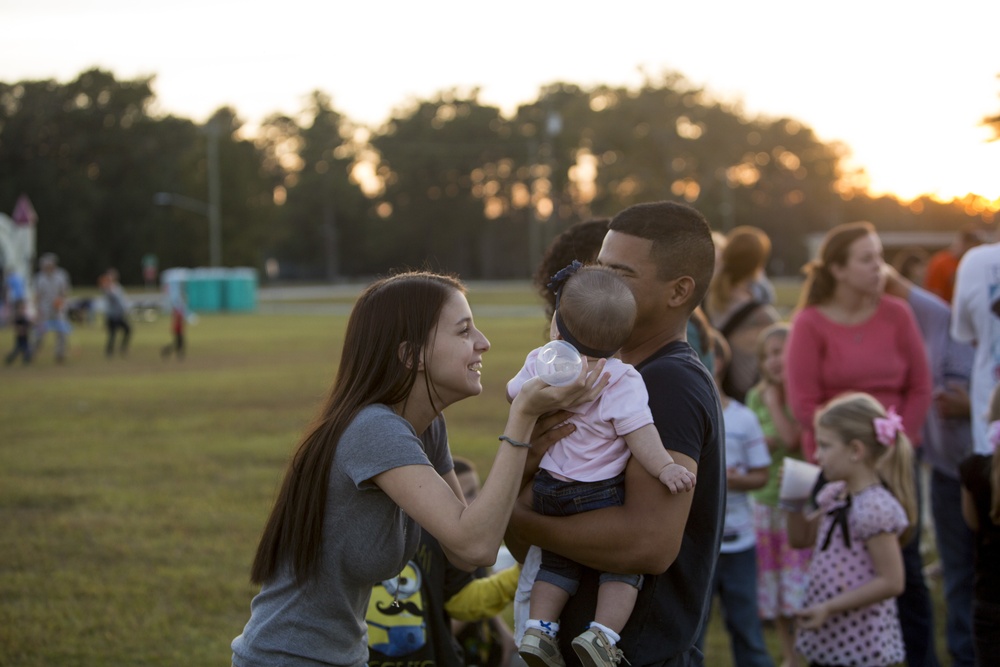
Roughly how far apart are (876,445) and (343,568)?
8.65 ft

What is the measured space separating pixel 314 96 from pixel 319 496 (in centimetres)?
10290

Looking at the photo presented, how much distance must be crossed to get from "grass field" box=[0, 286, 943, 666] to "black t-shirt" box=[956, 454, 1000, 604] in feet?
A: 5.60

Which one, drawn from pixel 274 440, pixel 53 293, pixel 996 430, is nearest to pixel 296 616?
pixel 996 430

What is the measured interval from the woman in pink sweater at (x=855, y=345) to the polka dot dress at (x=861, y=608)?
3.91 ft

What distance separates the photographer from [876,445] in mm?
4293

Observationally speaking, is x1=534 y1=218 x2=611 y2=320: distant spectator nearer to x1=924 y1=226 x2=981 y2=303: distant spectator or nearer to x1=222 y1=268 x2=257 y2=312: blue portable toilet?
x1=924 y1=226 x2=981 y2=303: distant spectator

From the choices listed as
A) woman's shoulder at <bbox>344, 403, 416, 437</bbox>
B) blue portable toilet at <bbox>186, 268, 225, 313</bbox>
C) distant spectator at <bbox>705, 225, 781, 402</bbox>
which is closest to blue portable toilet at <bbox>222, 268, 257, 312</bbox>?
blue portable toilet at <bbox>186, 268, 225, 313</bbox>

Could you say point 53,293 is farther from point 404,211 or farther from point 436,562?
point 404,211

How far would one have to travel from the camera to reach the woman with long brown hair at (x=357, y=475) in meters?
2.53

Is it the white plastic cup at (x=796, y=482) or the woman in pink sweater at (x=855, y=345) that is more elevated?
the woman in pink sweater at (x=855, y=345)

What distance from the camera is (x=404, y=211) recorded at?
102125 mm

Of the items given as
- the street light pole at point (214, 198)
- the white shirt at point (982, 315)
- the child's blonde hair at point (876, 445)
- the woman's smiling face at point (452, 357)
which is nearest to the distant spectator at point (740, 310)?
the white shirt at point (982, 315)

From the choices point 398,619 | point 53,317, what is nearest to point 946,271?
point 398,619

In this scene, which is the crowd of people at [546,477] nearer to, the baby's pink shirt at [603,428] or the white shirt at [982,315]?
the baby's pink shirt at [603,428]
